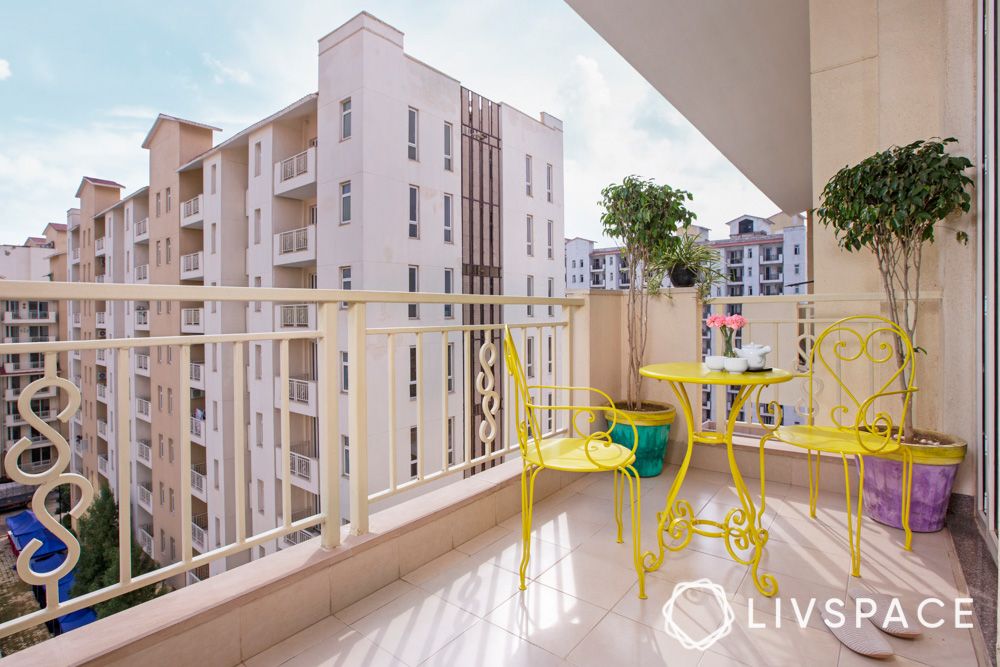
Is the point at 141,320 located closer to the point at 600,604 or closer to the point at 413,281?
the point at 413,281

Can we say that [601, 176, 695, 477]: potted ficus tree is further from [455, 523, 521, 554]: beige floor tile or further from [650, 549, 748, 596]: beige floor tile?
[455, 523, 521, 554]: beige floor tile

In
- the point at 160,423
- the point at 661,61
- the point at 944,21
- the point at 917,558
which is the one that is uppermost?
the point at 661,61

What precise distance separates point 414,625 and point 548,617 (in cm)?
41

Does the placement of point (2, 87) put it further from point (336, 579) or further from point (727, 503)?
point (727, 503)

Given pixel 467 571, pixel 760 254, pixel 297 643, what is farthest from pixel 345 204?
pixel 760 254

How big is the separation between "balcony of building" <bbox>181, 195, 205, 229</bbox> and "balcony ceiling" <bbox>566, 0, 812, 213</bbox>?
11.5 metres

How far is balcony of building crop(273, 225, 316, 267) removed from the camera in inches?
384

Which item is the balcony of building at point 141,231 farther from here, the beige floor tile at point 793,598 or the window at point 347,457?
the beige floor tile at point 793,598

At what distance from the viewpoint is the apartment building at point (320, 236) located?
358 inches

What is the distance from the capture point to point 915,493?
2.03 metres

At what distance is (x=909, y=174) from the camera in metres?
2.09

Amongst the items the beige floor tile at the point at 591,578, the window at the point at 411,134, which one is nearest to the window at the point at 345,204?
the window at the point at 411,134

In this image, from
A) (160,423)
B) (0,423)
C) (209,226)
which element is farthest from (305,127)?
(0,423)

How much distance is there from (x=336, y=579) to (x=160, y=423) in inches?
508
